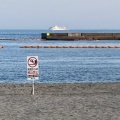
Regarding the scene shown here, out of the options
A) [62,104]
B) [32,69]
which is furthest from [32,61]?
[62,104]

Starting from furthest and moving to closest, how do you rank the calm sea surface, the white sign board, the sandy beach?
the calm sea surface → the white sign board → the sandy beach

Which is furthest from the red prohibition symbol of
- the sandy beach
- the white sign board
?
the sandy beach

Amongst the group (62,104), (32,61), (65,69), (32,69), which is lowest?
(65,69)

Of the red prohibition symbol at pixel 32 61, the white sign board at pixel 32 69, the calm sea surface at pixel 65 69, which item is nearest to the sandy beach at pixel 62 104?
the white sign board at pixel 32 69

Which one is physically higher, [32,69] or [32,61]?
[32,61]

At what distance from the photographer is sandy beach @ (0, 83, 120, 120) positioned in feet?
40.3

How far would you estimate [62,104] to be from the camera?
47.8 feet

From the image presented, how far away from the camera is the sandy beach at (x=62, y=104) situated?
484 inches

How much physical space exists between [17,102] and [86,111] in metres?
2.89

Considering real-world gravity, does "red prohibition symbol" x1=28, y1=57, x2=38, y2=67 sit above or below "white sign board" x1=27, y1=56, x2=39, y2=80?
above

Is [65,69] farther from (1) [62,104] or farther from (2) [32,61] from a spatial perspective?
(1) [62,104]

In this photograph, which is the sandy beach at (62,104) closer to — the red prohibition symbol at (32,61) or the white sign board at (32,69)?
the white sign board at (32,69)

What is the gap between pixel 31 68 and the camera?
16.3 metres

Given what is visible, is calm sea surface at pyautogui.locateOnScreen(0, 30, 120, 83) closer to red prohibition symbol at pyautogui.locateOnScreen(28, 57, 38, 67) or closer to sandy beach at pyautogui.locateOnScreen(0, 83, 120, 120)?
sandy beach at pyautogui.locateOnScreen(0, 83, 120, 120)
